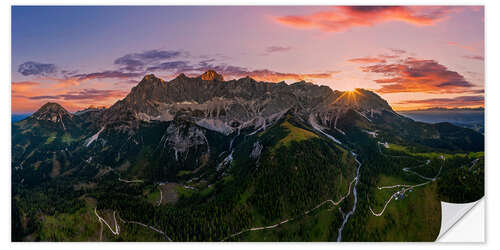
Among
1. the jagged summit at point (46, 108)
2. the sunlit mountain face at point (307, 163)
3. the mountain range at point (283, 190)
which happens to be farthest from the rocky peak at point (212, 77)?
the sunlit mountain face at point (307, 163)

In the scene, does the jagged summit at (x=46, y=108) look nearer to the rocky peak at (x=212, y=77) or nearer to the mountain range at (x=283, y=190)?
the mountain range at (x=283, y=190)

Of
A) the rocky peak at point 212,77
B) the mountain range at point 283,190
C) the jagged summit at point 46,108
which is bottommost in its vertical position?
the mountain range at point 283,190

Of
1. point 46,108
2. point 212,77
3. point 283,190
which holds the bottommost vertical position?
point 283,190

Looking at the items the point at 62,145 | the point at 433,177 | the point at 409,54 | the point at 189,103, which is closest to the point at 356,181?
the point at 433,177

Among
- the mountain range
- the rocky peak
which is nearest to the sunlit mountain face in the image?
the mountain range

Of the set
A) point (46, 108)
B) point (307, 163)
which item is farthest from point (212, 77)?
point (307, 163)

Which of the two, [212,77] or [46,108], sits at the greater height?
[212,77]

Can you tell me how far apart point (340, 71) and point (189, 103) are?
110 m

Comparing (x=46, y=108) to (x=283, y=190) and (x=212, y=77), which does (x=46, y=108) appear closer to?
(x=283, y=190)

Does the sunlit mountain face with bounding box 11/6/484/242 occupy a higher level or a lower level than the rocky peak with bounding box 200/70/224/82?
lower

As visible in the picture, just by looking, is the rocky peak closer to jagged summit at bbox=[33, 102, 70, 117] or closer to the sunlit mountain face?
jagged summit at bbox=[33, 102, 70, 117]

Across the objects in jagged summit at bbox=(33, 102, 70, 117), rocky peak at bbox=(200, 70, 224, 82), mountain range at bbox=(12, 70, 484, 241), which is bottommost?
mountain range at bbox=(12, 70, 484, 241)

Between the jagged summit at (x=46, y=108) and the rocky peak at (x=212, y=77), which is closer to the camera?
the jagged summit at (x=46, y=108)

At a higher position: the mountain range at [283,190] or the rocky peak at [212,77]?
the rocky peak at [212,77]
